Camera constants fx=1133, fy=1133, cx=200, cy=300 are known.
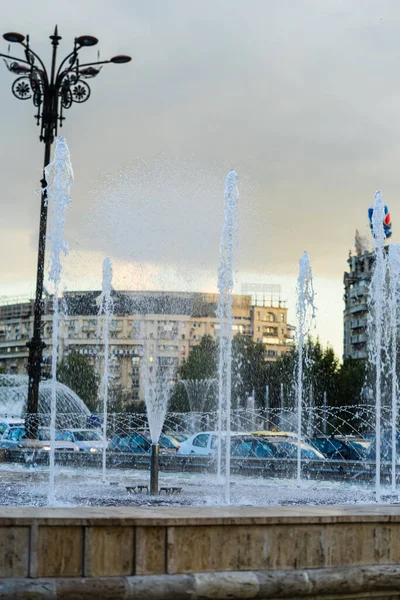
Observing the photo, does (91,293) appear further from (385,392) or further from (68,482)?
(68,482)

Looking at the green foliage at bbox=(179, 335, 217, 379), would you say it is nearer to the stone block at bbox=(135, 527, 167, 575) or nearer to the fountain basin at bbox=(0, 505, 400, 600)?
the fountain basin at bbox=(0, 505, 400, 600)

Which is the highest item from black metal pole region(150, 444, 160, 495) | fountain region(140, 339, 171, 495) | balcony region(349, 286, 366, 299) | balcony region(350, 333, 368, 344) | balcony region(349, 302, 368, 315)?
balcony region(349, 286, 366, 299)

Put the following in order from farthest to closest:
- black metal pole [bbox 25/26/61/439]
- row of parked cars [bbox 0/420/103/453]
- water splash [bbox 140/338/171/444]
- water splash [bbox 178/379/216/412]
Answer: water splash [bbox 178/379/216/412] → row of parked cars [bbox 0/420/103/453] → black metal pole [bbox 25/26/61/439] → water splash [bbox 140/338/171/444]

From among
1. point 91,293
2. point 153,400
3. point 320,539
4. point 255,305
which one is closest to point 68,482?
point 153,400

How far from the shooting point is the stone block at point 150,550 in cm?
807

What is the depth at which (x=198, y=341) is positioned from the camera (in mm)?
92188

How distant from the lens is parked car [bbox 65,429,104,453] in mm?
29545

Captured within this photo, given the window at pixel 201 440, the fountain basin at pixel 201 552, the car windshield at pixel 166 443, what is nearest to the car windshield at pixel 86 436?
the car windshield at pixel 166 443

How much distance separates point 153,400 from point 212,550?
9025 millimetres

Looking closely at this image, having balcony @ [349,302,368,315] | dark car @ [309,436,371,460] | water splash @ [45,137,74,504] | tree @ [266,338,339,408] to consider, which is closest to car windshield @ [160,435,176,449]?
dark car @ [309,436,371,460]

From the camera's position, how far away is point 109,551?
8008mm

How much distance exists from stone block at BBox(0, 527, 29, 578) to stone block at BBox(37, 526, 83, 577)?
0.34 ft

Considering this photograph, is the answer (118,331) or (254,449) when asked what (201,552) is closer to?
(254,449)

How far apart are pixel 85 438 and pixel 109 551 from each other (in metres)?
23.7
